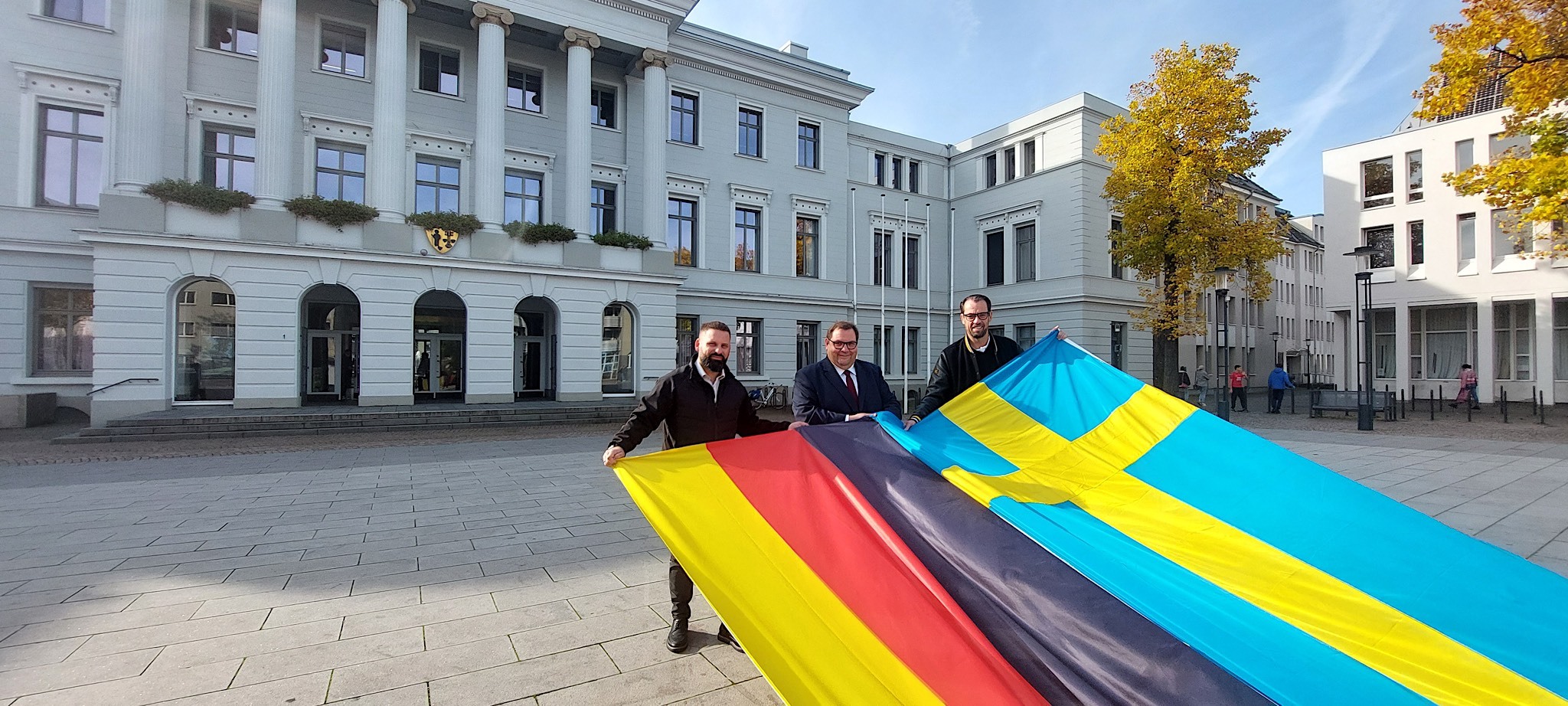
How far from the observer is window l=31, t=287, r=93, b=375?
715 inches

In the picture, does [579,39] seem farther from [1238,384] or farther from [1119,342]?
[1238,384]

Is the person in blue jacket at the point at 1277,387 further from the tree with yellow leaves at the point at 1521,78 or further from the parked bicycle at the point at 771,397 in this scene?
the parked bicycle at the point at 771,397

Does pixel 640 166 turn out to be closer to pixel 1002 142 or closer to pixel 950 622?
pixel 1002 142

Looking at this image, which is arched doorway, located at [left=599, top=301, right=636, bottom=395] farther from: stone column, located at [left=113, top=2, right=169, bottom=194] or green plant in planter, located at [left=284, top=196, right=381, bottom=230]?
stone column, located at [left=113, top=2, right=169, bottom=194]

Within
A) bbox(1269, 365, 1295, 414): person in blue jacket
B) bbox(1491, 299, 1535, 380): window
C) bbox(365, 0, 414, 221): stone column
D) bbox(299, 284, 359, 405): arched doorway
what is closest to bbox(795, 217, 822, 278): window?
bbox(365, 0, 414, 221): stone column

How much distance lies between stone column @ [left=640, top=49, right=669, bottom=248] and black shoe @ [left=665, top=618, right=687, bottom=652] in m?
20.3

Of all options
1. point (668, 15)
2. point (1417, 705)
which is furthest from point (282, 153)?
point (1417, 705)

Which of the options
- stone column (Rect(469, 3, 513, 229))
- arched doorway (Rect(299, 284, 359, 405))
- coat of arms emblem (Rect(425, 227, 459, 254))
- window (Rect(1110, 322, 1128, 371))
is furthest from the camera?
window (Rect(1110, 322, 1128, 371))

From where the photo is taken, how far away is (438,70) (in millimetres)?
21953

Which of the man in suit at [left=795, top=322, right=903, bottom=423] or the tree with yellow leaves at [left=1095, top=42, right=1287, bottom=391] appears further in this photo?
the tree with yellow leaves at [left=1095, top=42, right=1287, bottom=391]

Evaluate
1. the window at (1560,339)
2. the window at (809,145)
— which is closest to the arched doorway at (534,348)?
the window at (809,145)

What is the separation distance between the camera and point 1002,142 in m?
32.2

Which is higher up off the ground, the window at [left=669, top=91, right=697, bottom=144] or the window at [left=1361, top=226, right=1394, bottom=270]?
the window at [left=669, top=91, right=697, bottom=144]

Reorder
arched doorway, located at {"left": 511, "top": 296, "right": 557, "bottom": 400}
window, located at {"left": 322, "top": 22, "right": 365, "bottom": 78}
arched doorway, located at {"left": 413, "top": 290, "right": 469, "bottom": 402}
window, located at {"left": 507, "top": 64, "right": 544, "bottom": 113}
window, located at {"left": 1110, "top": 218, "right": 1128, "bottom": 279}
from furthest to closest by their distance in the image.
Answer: window, located at {"left": 1110, "top": 218, "right": 1128, "bottom": 279} → arched doorway, located at {"left": 511, "top": 296, "right": 557, "bottom": 400} → window, located at {"left": 507, "top": 64, "right": 544, "bottom": 113} → arched doorway, located at {"left": 413, "top": 290, "right": 469, "bottom": 402} → window, located at {"left": 322, "top": 22, "right": 365, "bottom": 78}
